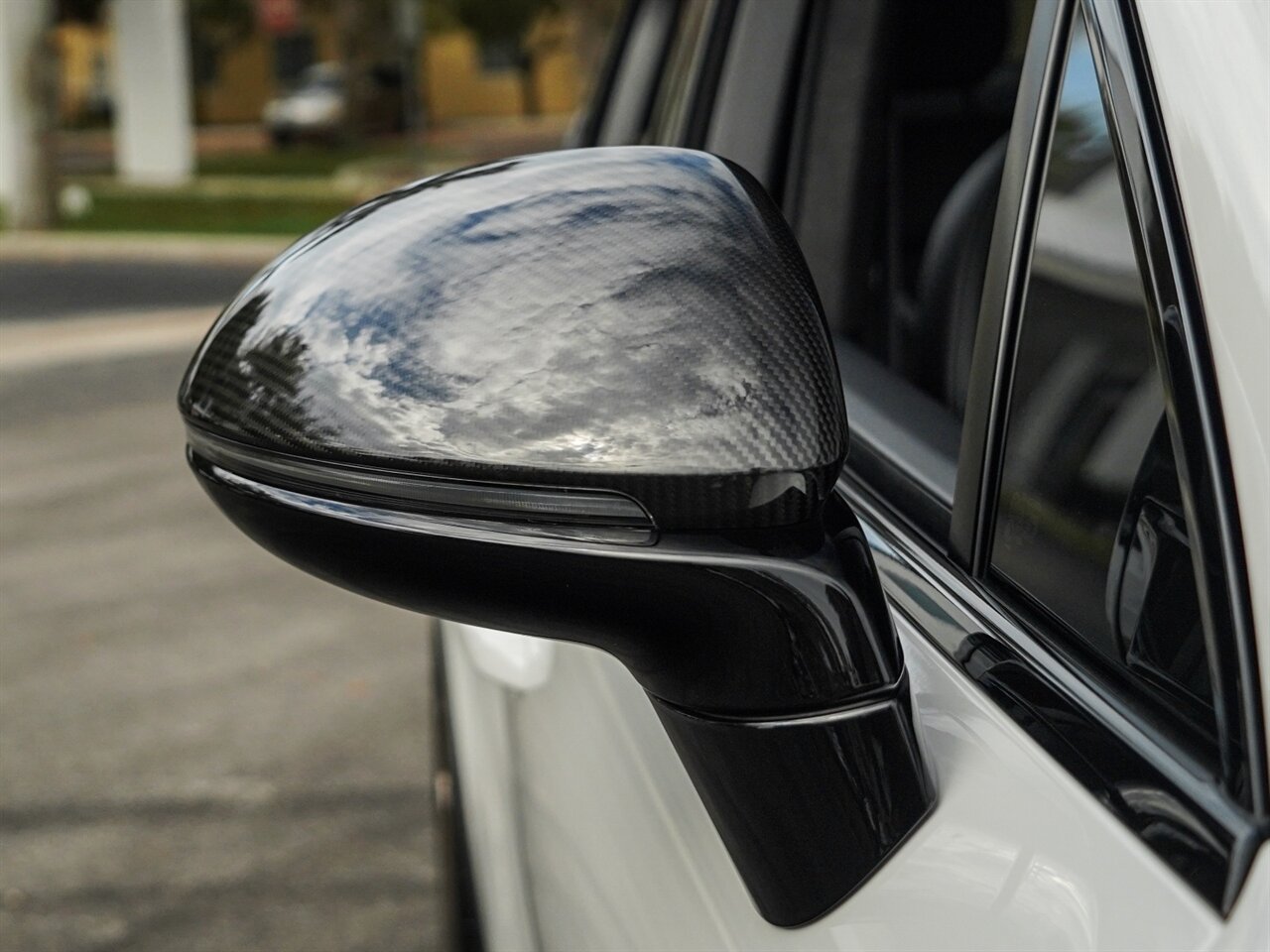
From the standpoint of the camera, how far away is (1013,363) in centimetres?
89

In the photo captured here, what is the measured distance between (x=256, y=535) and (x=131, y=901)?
2.31m

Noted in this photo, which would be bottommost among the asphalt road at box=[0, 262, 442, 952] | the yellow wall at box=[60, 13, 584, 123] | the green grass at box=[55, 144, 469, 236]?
the yellow wall at box=[60, 13, 584, 123]

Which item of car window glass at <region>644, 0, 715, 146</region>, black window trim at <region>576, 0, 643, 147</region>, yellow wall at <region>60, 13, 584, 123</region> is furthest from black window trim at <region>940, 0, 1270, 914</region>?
yellow wall at <region>60, 13, 584, 123</region>

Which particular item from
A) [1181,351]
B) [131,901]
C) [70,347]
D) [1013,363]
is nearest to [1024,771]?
[1181,351]

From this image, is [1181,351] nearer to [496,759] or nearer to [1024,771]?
[1024,771]

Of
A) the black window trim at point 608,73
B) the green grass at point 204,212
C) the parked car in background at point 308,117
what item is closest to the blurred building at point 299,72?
the parked car in background at point 308,117

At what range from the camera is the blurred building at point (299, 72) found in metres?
46.0

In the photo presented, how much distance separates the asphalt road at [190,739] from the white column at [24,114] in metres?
11.5

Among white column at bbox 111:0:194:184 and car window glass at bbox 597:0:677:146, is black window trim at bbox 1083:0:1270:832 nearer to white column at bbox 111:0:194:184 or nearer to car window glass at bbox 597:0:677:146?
car window glass at bbox 597:0:677:146

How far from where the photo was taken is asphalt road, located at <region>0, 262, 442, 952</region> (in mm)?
2855

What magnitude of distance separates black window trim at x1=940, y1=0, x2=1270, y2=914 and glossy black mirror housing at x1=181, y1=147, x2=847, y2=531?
0.51 ft

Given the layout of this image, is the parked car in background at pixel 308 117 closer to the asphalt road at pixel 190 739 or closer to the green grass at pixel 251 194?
→ the green grass at pixel 251 194

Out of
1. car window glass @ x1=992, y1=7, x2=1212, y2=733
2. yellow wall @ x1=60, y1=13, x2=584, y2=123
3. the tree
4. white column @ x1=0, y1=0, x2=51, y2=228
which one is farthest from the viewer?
yellow wall @ x1=60, y1=13, x2=584, y2=123

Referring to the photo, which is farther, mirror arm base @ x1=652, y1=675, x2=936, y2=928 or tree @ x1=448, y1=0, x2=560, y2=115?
tree @ x1=448, y1=0, x2=560, y2=115
